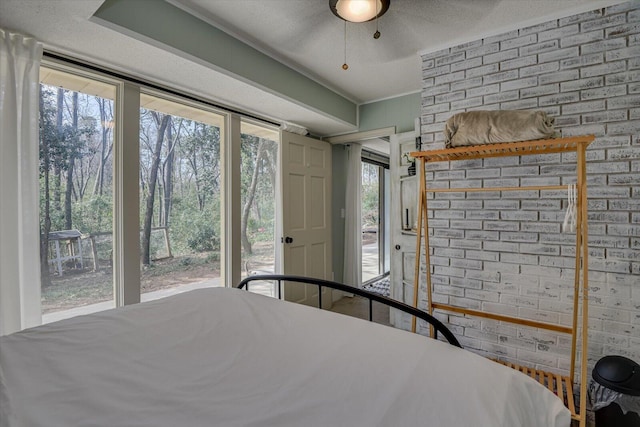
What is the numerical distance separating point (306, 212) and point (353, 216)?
37.9 inches

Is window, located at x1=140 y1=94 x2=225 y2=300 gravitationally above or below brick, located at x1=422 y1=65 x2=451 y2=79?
below

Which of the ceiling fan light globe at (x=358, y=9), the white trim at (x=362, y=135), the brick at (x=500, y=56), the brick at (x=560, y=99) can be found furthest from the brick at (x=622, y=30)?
the white trim at (x=362, y=135)

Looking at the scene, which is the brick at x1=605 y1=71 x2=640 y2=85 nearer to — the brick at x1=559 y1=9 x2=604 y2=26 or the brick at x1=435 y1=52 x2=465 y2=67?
the brick at x1=559 y1=9 x2=604 y2=26

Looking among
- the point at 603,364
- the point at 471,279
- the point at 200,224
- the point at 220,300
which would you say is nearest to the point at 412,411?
the point at 220,300

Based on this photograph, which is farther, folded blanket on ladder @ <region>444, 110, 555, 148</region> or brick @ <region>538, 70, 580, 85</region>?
brick @ <region>538, 70, 580, 85</region>

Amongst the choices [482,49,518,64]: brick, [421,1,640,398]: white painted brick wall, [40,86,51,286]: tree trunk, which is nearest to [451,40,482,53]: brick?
[421,1,640,398]: white painted brick wall

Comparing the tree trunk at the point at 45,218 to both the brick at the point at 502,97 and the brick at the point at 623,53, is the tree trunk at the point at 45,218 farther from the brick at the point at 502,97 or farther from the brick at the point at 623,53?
the brick at the point at 623,53

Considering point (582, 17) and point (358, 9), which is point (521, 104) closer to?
point (582, 17)

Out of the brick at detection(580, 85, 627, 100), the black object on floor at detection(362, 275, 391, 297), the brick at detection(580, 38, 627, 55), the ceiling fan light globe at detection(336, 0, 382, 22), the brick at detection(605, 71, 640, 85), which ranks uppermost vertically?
the ceiling fan light globe at detection(336, 0, 382, 22)

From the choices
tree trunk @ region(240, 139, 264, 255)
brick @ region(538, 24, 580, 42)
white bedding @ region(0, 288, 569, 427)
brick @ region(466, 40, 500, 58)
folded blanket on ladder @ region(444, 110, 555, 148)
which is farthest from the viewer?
tree trunk @ region(240, 139, 264, 255)

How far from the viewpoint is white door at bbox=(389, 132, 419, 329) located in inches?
121

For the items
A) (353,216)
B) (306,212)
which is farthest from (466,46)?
(353,216)

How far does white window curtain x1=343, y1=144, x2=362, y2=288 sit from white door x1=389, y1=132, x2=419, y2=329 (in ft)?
3.26

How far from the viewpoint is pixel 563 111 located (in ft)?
6.20
